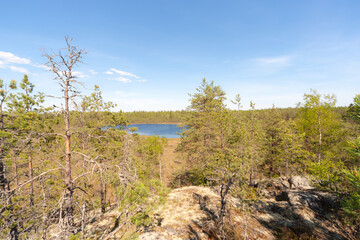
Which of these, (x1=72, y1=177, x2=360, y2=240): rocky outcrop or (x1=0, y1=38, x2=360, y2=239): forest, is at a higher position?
(x1=0, y1=38, x2=360, y2=239): forest

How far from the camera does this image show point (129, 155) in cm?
727

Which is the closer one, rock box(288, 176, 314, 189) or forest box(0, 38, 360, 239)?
forest box(0, 38, 360, 239)

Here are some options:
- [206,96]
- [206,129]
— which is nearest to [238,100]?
[206,96]

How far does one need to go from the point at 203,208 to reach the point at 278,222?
208 inches

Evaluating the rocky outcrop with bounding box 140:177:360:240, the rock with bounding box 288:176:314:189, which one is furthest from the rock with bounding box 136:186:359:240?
the rock with bounding box 288:176:314:189

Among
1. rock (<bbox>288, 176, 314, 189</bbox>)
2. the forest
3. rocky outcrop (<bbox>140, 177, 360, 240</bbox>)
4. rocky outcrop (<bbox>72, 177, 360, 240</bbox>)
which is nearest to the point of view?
the forest

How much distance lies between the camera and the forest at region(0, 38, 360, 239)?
5.54 m

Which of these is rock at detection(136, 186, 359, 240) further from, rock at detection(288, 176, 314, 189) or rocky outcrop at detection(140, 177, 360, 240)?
rock at detection(288, 176, 314, 189)

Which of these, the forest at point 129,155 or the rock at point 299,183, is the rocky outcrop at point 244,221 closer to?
the forest at point 129,155

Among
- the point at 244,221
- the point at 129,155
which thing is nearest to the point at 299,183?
the point at 244,221

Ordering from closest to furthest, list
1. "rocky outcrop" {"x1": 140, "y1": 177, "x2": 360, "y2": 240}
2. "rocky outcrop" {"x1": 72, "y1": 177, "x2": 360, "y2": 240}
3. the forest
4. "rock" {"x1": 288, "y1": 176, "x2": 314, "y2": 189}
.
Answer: the forest
"rocky outcrop" {"x1": 72, "y1": 177, "x2": 360, "y2": 240}
"rocky outcrop" {"x1": 140, "y1": 177, "x2": 360, "y2": 240}
"rock" {"x1": 288, "y1": 176, "x2": 314, "y2": 189}

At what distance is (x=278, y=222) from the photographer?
35.2ft

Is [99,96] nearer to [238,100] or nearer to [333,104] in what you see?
[238,100]

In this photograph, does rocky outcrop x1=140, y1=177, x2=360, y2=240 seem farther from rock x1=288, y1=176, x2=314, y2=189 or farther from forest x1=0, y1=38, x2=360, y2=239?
rock x1=288, y1=176, x2=314, y2=189
